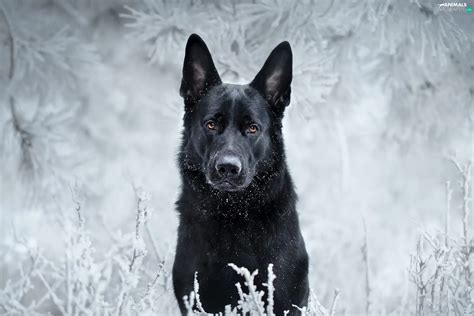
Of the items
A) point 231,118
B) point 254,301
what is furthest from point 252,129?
point 254,301

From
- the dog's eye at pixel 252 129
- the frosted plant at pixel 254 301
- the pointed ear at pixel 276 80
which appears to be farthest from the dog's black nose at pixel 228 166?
the pointed ear at pixel 276 80

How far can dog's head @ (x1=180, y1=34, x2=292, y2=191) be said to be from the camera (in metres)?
3.07

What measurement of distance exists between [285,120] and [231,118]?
330cm

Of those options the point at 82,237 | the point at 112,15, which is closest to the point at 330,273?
the point at 112,15

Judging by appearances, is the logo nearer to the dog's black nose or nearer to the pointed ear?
the pointed ear

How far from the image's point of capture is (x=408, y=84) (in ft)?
20.3

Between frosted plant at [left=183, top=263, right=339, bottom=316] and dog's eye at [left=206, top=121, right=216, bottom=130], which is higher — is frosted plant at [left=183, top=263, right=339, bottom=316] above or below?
below

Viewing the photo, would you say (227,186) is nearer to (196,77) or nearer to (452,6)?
(196,77)

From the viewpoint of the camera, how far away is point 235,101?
3.30m

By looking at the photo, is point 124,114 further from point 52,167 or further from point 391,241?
point 391,241

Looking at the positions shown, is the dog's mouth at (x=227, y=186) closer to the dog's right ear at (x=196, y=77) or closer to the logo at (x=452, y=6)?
the dog's right ear at (x=196, y=77)

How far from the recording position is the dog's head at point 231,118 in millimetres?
3070

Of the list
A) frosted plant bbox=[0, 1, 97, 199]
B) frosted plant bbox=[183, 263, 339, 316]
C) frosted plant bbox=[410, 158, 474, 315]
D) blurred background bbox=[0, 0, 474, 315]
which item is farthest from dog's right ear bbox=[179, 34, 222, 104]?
frosted plant bbox=[0, 1, 97, 199]

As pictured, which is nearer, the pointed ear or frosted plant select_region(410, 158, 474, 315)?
frosted plant select_region(410, 158, 474, 315)
